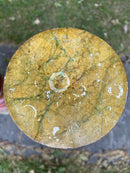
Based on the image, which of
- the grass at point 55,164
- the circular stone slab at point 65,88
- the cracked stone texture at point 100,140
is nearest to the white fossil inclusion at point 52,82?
the circular stone slab at point 65,88

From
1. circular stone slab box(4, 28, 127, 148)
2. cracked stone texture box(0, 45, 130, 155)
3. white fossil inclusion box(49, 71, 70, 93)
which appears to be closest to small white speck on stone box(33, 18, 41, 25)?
cracked stone texture box(0, 45, 130, 155)

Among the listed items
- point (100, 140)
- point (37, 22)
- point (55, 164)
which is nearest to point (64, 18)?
point (37, 22)

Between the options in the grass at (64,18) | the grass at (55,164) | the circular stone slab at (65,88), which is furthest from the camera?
the grass at (64,18)

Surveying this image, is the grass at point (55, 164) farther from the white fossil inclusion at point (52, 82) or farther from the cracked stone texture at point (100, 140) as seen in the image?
the white fossil inclusion at point (52, 82)

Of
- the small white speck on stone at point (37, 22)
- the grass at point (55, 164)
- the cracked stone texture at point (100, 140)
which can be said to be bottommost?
the grass at point (55, 164)

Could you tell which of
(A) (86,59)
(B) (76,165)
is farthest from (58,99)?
(B) (76,165)

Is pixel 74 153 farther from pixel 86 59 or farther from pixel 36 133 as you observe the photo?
pixel 86 59
